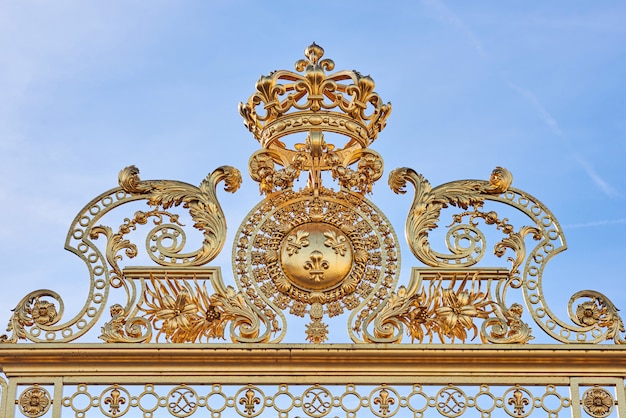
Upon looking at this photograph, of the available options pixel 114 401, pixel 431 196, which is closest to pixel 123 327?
pixel 114 401

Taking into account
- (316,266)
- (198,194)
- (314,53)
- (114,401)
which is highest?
(314,53)

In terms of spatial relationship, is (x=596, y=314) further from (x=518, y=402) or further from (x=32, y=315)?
(x=32, y=315)

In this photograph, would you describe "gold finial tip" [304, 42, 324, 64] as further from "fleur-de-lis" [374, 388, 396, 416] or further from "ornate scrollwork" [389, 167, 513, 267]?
"fleur-de-lis" [374, 388, 396, 416]

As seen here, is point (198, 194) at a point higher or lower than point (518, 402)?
higher

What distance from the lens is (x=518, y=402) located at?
34.2ft

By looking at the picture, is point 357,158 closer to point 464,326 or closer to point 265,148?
point 265,148

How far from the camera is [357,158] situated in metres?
11.0

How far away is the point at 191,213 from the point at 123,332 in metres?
0.90

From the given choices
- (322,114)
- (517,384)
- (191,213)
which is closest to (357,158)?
(322,114)

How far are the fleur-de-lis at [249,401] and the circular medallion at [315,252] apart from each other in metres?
0.58

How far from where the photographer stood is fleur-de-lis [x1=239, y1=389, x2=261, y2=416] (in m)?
10.4

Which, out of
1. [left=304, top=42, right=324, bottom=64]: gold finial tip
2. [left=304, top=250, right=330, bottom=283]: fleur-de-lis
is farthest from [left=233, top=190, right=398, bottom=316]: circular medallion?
[left=304, top=42, right=324, bottom=64]: gold finial tip

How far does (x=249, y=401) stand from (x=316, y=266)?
963mm

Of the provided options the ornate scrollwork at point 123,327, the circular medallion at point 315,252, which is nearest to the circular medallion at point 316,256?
the circular medallion at point 315,252
